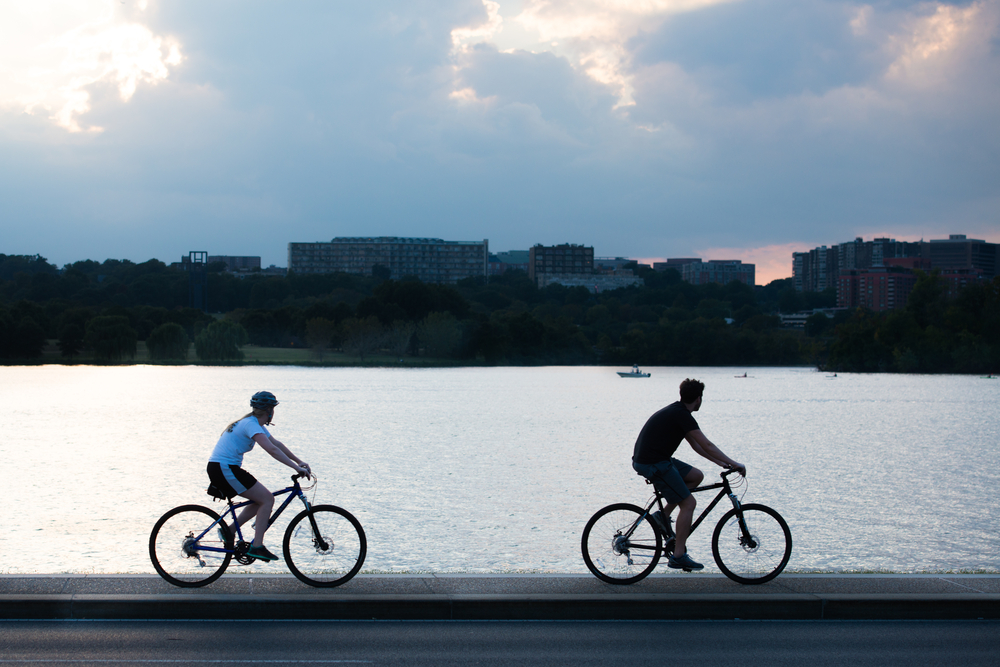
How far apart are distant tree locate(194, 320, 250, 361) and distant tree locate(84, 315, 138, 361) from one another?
30.6 ft

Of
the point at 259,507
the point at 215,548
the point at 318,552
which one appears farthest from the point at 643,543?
the point at 215,548

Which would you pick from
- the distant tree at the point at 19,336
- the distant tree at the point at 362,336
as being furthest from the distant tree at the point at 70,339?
the distant tree at the point at 362,336

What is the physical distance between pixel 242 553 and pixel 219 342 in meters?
134

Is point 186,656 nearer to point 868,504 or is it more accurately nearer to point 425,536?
point 425,536

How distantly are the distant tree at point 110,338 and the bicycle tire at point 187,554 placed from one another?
438 ft

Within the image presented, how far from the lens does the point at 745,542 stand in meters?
9.52

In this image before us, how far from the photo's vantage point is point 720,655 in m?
7.50

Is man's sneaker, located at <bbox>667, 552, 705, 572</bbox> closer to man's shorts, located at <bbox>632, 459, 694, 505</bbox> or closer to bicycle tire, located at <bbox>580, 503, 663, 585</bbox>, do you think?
bicycle tire, located at <bbox>580, 503, 663, 585</bbox>

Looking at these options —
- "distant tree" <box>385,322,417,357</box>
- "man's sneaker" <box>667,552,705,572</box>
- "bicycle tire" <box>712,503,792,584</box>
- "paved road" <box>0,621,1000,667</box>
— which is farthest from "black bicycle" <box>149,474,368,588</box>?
"distant tree" <box>385,322,417,357</box>

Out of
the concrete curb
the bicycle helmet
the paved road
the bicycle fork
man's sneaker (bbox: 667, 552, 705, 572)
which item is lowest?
the paved road

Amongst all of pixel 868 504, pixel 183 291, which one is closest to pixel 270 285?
pixel 183 291

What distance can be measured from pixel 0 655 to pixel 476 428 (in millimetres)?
39337

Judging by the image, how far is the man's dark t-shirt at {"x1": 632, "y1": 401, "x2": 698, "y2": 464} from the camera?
29.7ft

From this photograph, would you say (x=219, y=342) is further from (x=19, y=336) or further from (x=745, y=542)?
(x=745, y=542)
